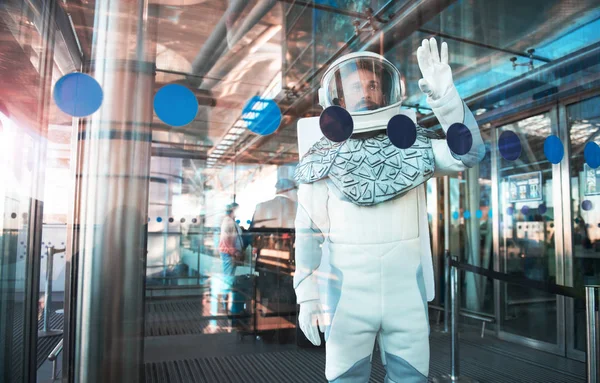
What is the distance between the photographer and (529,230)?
15.2ft

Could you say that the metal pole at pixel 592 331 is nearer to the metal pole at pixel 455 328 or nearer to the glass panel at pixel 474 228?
the metal pole at pixel 455 328

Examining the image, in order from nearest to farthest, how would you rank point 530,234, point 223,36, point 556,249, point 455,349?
1. point 223,36
2. point 455,349
3. point 556,249
4. point 530,234

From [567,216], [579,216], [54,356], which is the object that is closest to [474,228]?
[567,216]

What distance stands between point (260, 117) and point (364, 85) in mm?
585

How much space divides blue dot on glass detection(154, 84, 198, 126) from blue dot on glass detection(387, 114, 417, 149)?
885 millimetres

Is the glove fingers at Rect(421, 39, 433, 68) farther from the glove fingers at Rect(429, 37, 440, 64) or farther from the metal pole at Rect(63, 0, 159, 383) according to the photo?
the metal pole at Rect(63, 0, 159, 383)

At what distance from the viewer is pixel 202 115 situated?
217 centimetres

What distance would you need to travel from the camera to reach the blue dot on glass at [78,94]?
1.60m

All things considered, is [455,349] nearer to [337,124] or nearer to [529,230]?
[529,230]

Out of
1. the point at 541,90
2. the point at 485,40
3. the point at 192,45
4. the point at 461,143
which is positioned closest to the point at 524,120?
the point at 541,90

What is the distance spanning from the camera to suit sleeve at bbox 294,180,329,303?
1776mm

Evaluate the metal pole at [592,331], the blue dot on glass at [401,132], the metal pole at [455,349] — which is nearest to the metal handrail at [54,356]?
the blue dot on glass at [401,132]

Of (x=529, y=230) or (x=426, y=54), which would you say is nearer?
(x=426, y=54)

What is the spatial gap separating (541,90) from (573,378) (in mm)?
2622
